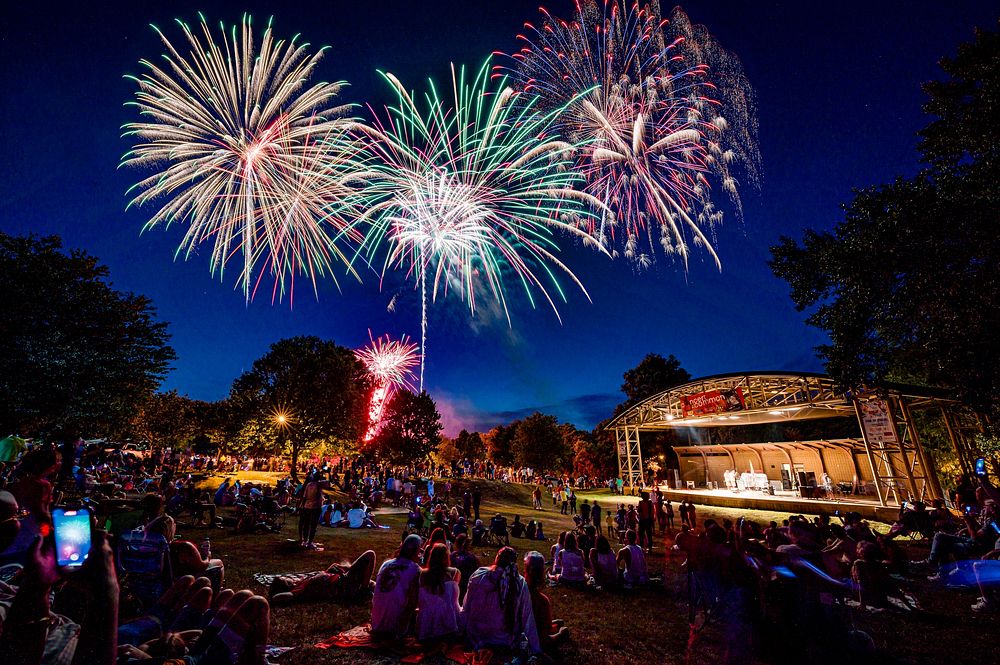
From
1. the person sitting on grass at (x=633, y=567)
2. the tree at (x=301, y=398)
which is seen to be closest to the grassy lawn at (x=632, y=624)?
the person sitting on grass at (x=633, y=567)

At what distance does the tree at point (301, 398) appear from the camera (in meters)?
32.2

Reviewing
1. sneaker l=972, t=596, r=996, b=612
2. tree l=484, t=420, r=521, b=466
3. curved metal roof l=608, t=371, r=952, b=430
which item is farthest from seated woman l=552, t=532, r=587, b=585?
tree l=484, t=420, r=521, b=466

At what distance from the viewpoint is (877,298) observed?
15.1 m

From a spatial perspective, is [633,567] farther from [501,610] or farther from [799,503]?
[799,503]

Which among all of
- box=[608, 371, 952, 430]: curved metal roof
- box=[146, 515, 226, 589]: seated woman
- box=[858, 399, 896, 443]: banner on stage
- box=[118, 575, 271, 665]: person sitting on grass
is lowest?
box=[118, 575, 271, 665]: person sitting on grass

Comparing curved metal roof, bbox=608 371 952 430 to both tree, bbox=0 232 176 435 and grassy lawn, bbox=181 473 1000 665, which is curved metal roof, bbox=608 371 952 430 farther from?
tree, bbox=0 232 176 435

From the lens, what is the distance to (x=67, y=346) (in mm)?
18812

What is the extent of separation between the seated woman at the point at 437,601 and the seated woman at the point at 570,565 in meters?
4.30

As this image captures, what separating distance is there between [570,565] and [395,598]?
491 cm

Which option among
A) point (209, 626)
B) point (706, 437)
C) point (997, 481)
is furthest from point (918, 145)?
point (706, 437)

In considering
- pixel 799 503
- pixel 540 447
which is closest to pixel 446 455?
pixel 540 447

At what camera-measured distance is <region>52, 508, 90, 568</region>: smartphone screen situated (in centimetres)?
271

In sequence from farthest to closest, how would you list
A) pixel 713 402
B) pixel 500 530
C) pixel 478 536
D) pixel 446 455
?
1. pixel 446 455
2. pixel 713 402
3. pixel 500 530
4. pixel 478 536

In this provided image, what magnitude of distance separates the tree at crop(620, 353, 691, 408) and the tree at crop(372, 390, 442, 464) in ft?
78.5
